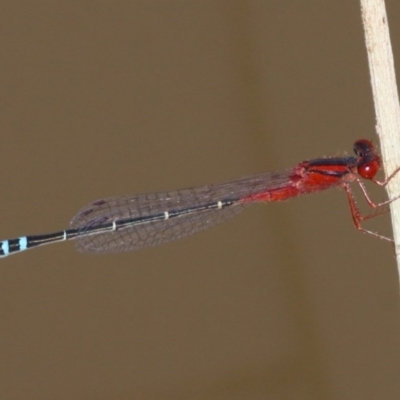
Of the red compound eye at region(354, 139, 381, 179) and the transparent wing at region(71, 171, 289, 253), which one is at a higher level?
the red compound eye at region(354, 139, 381, 179)

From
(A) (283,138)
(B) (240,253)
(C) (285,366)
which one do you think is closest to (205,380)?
(C) (285,366)

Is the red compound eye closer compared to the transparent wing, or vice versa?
the red compound eye

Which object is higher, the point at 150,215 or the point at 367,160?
the point at 367,160

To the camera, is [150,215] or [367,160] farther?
[150,215]

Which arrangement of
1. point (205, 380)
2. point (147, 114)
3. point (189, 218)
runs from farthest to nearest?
point (147, 114) < point (205, 380) < point (189, 218)

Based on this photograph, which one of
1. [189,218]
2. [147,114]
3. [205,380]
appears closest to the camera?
[189,218]

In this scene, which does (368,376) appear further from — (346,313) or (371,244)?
(371,244)

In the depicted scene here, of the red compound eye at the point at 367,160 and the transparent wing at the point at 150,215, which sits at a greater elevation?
the red compound eye at the point at 367,160

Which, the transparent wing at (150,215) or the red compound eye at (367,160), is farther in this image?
the transparent wing at (150,215)
